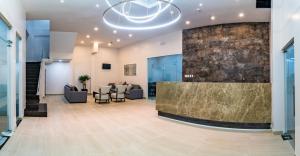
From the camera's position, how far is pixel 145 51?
603 inches

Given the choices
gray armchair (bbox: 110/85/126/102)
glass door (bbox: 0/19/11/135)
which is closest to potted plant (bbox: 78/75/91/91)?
gray armchair (bbox: 110/85/126/102)

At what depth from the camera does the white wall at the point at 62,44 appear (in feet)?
43.4

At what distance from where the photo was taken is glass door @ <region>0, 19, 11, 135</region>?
5408 mm

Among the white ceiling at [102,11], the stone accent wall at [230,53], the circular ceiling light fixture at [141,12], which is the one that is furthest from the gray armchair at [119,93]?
the stone accent wall at [230,53]

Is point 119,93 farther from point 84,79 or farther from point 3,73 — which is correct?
point 3,73

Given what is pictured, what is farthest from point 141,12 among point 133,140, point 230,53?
point 133,140

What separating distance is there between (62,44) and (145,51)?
507 cm

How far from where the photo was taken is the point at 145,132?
6047 millimetres

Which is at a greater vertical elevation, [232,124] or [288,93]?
[288,93]

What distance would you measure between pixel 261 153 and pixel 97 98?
970 cm

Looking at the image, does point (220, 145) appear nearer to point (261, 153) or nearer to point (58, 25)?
point (261, 153)

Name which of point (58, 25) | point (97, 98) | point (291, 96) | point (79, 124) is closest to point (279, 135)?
point (291, 96)

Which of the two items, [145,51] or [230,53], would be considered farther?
[145,51]

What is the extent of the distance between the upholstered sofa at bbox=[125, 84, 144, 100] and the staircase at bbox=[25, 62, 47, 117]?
5.32 m
